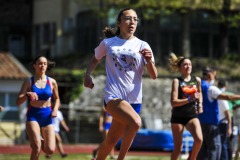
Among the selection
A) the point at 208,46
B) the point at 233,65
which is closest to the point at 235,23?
the point at 233,65

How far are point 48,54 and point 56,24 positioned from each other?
2.20 meters

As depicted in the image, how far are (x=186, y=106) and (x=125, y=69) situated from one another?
128 inches

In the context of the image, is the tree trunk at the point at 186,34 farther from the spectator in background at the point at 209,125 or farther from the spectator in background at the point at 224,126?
the spectator in background at the point at 209,125

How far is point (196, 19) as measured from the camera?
169 feet

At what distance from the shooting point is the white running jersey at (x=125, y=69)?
41.2 ft

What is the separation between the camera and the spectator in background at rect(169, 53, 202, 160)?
50.2 ft

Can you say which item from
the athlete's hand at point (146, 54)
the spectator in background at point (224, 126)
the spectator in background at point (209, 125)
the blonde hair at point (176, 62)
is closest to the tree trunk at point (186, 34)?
the spectator in background at point (224, 126)

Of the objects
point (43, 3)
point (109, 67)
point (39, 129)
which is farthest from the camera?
point (43, 3)

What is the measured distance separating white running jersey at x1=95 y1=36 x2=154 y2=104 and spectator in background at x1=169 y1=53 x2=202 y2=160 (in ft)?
Result: 9.12

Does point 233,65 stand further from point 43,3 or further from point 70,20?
point 43,3

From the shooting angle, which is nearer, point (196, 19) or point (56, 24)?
point (196, 19)

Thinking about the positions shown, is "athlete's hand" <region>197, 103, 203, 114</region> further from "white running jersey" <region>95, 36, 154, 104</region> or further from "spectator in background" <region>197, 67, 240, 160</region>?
"white running jersey" <region>95, 36, 154, 104</region>

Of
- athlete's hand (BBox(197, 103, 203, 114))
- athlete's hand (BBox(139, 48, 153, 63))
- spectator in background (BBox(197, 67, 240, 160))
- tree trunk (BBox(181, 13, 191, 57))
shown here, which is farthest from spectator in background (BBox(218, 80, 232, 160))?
tree trunk (BBox(181, 13, 191, 57))

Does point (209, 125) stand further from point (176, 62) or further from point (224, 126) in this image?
point (176, 62)
